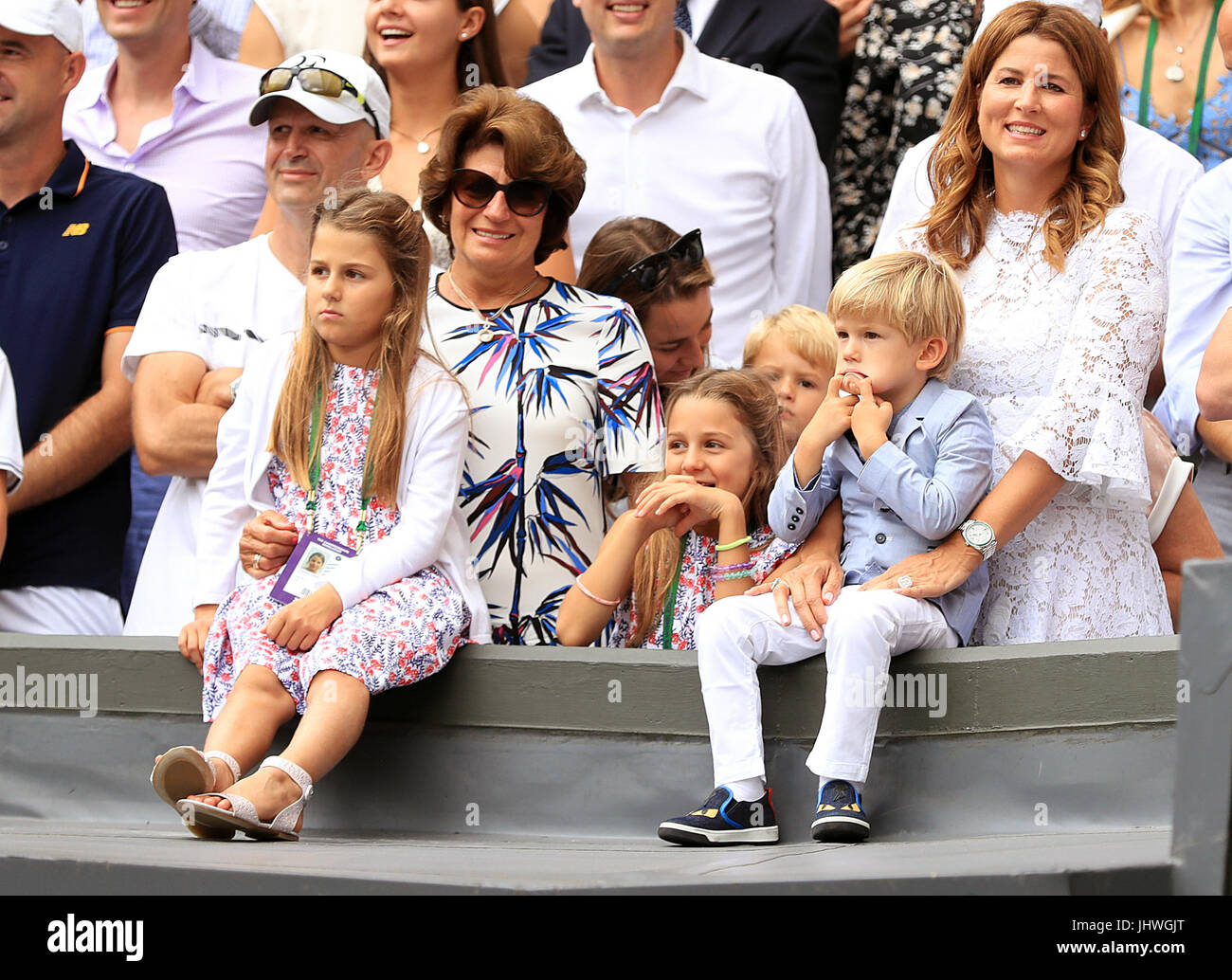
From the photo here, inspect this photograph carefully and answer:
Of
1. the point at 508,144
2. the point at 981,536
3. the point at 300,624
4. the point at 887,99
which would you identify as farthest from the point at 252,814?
the point at 887,99

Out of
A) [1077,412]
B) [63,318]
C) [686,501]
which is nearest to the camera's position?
[1077,412]

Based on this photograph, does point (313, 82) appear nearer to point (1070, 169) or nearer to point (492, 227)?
point (492, 227)

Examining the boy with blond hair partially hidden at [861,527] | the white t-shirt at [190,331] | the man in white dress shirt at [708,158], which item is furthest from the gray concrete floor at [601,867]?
the man in white dress shirt at [708,158]

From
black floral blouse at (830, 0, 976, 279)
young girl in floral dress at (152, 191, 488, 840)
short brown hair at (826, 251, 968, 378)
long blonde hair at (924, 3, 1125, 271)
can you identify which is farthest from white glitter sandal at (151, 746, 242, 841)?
black floral blouse at (830, 0, 976, 279)

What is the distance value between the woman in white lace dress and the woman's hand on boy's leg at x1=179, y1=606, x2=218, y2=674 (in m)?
1.62

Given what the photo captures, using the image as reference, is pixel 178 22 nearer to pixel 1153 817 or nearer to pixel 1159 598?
pixel 1159 598

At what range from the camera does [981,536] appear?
3.53 m

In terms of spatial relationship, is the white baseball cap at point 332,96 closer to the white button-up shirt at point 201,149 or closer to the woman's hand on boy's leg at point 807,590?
the white button-up shirt at point 201,149

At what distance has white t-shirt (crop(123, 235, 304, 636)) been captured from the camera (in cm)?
457

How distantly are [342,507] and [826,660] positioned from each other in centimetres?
126

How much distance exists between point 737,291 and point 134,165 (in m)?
2.02

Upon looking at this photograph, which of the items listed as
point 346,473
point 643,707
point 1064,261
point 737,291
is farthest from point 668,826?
point 737,291

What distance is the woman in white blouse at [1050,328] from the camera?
3.60 metres

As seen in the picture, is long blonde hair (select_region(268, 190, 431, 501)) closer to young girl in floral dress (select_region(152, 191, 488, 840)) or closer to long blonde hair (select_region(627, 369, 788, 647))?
young girl in floral dress (select_region(152, 191, 488, 840))
